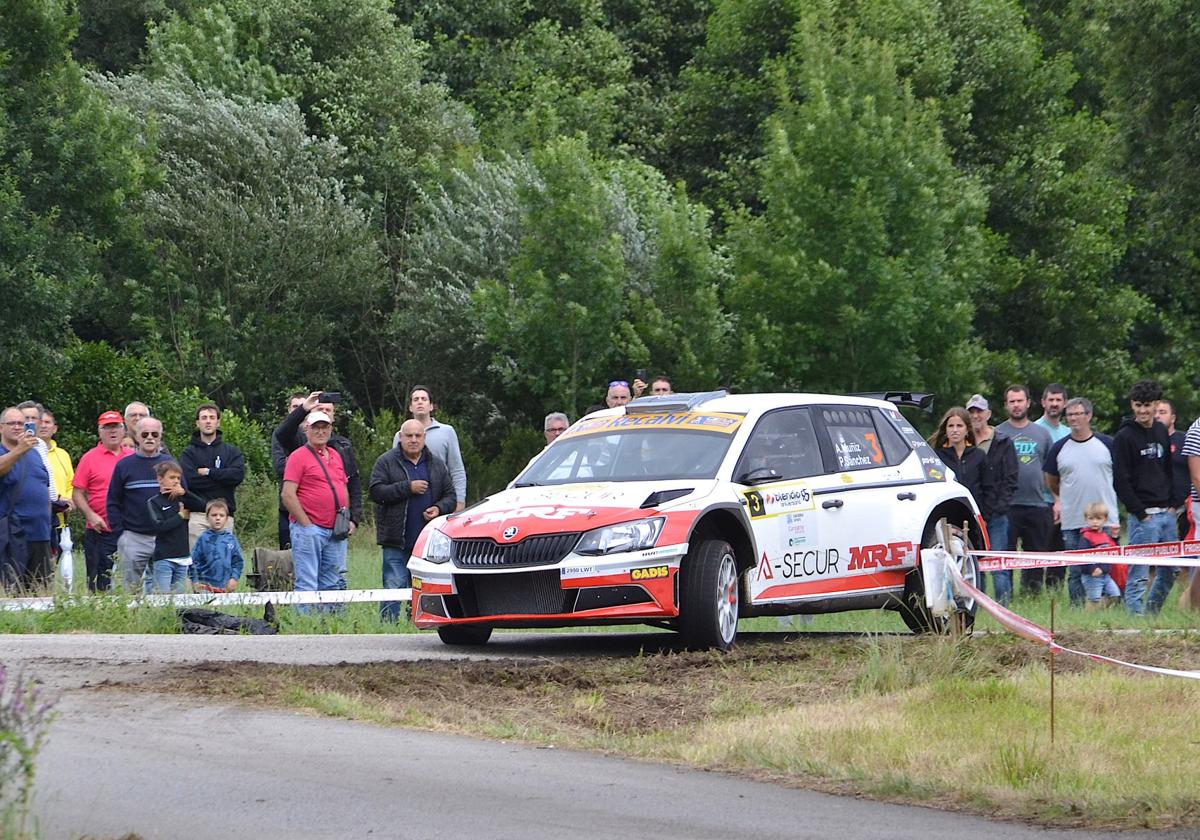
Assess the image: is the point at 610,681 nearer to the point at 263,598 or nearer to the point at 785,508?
the point at 785,508

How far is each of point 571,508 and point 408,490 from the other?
4.44 metres

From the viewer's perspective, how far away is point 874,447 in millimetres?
13961

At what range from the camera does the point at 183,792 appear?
24.1 ft

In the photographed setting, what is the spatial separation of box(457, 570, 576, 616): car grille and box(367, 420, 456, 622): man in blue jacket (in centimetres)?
419

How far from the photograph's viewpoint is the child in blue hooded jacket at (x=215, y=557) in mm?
15953

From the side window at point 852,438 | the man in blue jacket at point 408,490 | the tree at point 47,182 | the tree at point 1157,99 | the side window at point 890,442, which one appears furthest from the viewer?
the tree at point 47,182

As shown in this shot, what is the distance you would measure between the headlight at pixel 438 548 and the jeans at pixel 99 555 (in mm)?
5237

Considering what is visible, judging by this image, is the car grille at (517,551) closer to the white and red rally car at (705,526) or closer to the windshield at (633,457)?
the white and red rally car at (705,526)

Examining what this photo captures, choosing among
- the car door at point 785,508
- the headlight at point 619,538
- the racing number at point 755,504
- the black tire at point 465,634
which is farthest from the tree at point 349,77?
the headlight at point 619,538

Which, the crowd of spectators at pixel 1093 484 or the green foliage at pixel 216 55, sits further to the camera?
the green foliage at pixel 216 55

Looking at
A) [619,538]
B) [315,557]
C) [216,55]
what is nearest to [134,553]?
[315,557]

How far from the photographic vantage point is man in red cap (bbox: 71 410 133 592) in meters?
16.6

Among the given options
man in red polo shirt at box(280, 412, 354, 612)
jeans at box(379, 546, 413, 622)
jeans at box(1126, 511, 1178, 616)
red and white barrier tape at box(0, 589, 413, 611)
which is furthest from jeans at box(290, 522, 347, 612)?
jeans at box(1126, 511, 1178, 616)

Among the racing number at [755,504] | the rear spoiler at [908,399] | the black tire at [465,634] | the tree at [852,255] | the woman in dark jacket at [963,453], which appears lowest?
the black tire at [465,634]
